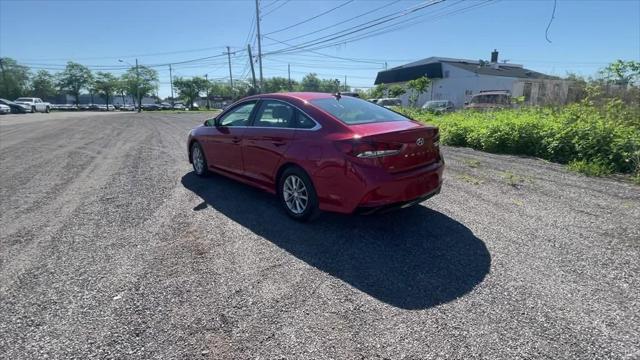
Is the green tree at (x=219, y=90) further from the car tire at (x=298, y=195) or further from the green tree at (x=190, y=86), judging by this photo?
the car tire at (x=298, y=195)

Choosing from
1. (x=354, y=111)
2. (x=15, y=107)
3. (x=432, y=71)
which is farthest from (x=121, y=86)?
(x=354, y=111)

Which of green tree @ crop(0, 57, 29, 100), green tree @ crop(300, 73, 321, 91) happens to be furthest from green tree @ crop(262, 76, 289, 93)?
green tree @ crop(0, 57, 29, 100)

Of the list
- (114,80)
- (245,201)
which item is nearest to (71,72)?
(114,80)

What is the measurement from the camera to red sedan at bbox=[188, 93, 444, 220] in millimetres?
3703

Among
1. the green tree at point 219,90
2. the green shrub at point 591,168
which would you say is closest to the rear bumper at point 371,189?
the green shrub at point 591,168

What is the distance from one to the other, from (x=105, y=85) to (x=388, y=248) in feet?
323

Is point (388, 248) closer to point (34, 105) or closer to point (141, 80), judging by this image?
point (34, 105)

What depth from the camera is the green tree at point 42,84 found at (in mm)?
84812

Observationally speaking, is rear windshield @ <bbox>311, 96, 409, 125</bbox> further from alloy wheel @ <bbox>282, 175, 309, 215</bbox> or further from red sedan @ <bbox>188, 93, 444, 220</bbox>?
alloy wheel @ <bbox>282, 175, 309, 215</bbox>

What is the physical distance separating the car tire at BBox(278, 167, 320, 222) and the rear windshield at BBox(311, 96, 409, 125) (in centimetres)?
80

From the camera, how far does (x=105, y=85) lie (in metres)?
84.8

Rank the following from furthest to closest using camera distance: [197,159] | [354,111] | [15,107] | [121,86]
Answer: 1. [121,86]
2. [15,107]
3. [197,159]
4. [354,111]

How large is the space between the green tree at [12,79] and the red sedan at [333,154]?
99682 mm

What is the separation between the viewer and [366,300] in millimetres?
2852
